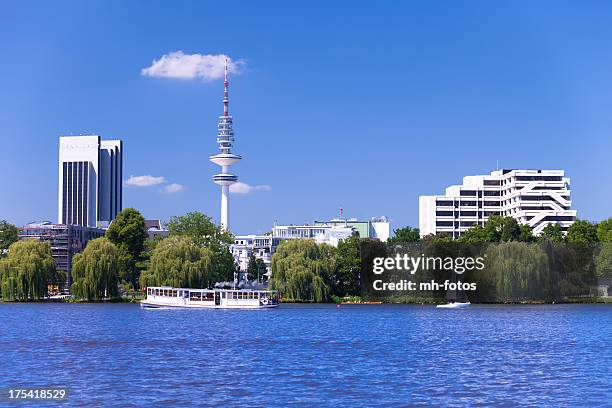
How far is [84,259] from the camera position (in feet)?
461

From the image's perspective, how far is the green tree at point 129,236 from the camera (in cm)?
16300

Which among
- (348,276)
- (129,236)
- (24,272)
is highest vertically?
(129,236)

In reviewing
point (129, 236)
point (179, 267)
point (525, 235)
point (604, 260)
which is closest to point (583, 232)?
point (525, 235)

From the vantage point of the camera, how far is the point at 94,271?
140 meters

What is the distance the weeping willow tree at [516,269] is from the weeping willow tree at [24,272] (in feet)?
212

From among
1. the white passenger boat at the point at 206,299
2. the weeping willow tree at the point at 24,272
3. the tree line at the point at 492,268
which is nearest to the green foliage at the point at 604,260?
the tree line at the point at 492,268

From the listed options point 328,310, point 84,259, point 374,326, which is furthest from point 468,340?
point 84,259

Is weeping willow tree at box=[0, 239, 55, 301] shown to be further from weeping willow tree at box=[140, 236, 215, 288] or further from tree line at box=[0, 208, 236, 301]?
weeping willow tree at box=[140, 236, 215, 288]

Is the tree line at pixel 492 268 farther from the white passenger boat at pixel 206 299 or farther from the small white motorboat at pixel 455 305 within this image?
the white passenger boat at pixel 206 299

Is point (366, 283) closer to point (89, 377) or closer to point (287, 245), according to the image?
point (287, 245)

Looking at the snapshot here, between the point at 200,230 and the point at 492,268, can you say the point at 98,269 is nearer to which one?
the point at 200,230

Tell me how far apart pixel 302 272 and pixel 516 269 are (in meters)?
31.1

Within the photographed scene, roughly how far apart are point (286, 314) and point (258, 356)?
54046 millimetres

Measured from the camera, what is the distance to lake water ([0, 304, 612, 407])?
47.2 m
